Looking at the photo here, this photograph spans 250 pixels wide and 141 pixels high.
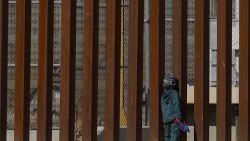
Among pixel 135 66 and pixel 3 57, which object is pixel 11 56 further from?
pixel 135 66

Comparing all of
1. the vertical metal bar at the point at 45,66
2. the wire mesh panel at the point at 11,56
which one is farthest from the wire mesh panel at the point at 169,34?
the vertical metal bar at the point at 45,66

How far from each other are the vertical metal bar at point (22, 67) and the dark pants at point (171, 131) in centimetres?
171

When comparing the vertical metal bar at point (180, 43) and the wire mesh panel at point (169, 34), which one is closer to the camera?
the vertical metal bar at point (180, 43)

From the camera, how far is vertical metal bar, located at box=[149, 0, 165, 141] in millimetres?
8359

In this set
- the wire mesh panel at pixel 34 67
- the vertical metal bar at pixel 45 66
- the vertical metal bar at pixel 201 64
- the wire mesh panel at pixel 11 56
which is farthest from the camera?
the wire mesh panel at pixel 11 56

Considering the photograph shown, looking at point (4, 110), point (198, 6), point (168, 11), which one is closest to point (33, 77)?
point (168, 11)

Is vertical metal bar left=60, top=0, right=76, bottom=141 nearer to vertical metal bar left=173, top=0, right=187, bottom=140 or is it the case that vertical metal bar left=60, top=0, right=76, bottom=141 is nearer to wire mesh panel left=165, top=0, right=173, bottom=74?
vertical metal bar left=173, top=0, right=187, bottom=140

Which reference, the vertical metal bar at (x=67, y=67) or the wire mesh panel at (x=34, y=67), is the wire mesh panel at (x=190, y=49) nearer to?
the wire mesh panel at (x=34, y=67)

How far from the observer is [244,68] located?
27.9 ft

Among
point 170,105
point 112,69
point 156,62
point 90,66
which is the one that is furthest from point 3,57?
point 170,105

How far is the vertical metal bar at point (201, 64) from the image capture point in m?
8.42

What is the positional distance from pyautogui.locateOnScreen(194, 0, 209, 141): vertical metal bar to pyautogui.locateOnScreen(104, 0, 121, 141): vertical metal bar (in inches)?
38.3

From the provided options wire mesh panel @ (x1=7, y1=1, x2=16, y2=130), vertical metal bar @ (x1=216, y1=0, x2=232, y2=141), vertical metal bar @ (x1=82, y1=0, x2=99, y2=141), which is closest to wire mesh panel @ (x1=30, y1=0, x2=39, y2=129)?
wire mesh panel @ (x1=7, y1=1, x2=16, y2=130)

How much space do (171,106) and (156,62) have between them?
0.59m
